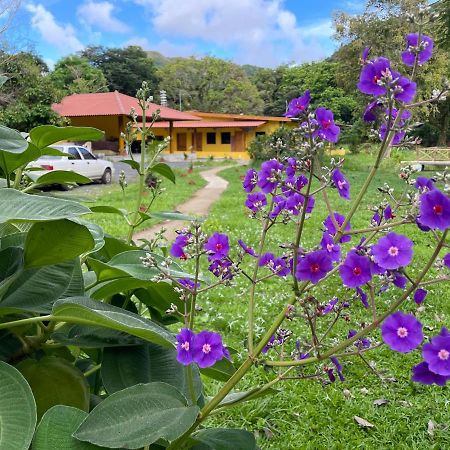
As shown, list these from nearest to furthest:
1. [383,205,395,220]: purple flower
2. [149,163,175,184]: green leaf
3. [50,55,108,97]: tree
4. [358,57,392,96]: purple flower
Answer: [358,57,392,96]: purple flower
[383,205,395,220]: purple flower
[149,163,175,184]: green leaf
[50,55,108,97]: tree

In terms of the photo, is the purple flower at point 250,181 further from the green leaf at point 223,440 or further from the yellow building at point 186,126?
the yellow building at point 186,126

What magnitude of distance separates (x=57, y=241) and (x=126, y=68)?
1552 inches

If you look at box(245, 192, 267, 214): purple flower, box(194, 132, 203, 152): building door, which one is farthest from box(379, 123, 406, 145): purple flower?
box(194, 132, 203, 152): building door

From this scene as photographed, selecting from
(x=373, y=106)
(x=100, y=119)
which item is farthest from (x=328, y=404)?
(x=100, y=119)

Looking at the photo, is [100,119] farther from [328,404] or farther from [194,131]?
[328,404]

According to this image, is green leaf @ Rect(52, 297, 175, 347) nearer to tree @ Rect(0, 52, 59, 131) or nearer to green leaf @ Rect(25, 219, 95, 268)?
green leaf @ Rect(25, 219, 95, 268)

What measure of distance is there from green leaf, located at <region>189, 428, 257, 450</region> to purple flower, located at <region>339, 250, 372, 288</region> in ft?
1.03

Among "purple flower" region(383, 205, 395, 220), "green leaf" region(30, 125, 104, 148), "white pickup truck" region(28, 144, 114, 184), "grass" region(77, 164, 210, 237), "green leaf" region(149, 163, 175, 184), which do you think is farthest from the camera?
"white pickup truck" region(28, 144, 114, 184)

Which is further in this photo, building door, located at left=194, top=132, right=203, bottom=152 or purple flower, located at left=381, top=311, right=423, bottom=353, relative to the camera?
building door, located at left=194, top=132, right=203, bottom=152

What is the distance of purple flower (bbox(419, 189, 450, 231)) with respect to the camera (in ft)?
1.93

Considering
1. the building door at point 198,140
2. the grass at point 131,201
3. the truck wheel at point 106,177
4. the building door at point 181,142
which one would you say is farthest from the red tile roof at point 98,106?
the grass at point 131,201

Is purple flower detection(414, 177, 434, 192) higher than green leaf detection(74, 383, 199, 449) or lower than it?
higher

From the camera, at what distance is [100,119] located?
23609 mm

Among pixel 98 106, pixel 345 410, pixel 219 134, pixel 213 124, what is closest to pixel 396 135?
pixel 345 410
